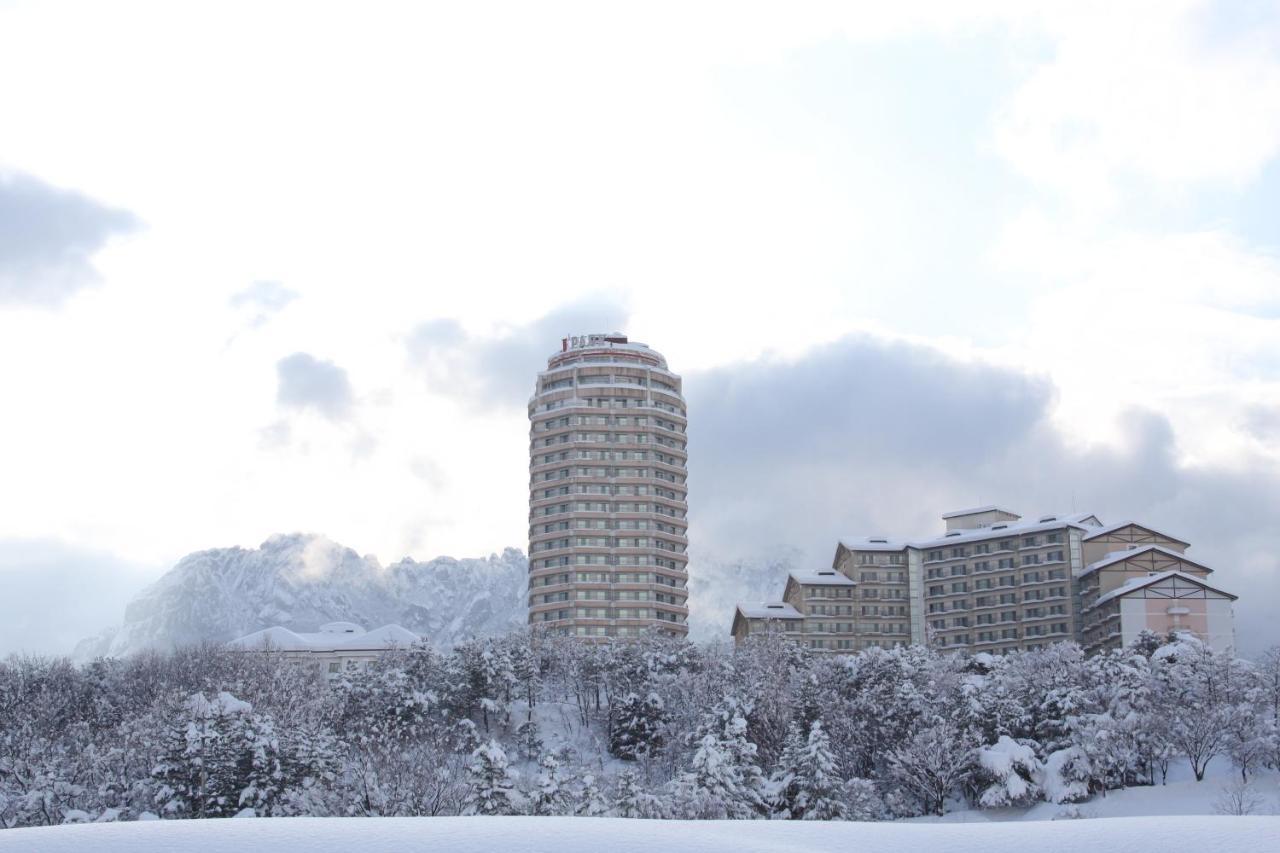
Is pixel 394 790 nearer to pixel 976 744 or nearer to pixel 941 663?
pixel 976 744

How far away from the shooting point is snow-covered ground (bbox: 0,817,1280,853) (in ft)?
63.4

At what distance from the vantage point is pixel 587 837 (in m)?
19.8

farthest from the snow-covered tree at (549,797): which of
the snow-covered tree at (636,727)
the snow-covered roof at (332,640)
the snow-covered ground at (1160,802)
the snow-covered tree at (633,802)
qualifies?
the snow-covered roof at (332,640)

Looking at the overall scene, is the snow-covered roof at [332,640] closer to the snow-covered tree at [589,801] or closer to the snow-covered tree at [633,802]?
the snow-covered tree at [633,802]

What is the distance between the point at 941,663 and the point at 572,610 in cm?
5900

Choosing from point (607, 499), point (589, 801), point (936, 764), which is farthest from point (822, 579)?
point (589, 801)

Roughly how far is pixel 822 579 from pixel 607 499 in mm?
28135

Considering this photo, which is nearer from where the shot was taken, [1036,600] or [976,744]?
[976,744]

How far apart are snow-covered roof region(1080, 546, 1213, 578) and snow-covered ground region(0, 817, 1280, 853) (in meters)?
134

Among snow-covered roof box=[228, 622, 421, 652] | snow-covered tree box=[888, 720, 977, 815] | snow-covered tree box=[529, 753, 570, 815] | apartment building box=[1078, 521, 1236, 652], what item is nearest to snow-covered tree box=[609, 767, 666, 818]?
snow-covered tree box=[529, 753, 570, 815]

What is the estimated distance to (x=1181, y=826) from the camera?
20.2 m

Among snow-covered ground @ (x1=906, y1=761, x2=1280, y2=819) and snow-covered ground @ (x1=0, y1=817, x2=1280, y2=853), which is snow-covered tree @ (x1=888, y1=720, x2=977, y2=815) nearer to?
snow-covered ground @ (x1=906, y1=761, x2=1280, y2=819)

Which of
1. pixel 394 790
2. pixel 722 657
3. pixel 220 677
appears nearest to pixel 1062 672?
pixel 722 657

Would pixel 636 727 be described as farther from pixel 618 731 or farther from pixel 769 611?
pixel 769 611
